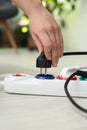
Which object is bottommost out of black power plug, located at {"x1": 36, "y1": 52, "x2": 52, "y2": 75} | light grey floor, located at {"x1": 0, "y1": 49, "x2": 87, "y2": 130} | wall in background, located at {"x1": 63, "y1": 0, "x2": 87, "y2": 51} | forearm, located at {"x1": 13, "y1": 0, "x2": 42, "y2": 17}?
wall in background, located at {"x1": 63, "y1": 0, "x2": 87, "y2": 51}

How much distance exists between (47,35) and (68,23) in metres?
2.71

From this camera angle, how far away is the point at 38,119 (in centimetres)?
48

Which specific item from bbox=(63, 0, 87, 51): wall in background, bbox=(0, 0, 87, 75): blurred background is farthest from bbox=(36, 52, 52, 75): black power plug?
bbox=(63, 0, 87, 51): wall in background

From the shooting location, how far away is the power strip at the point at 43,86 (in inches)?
23.6

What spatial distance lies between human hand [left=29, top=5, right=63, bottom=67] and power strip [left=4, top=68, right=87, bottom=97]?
0.05 m

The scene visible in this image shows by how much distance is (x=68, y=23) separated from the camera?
329 cm

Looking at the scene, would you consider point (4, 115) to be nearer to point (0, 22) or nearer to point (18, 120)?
point (18, 120)

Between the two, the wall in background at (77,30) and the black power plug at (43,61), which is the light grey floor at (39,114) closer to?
Result: the black power plug at (43,61)

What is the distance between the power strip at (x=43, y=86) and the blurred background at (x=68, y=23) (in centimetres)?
236

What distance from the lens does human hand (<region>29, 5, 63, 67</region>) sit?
613 millimetres

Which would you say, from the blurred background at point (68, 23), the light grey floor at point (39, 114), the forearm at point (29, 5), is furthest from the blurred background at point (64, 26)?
the light grey floor at point (39, 114)

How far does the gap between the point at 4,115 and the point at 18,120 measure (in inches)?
1.4

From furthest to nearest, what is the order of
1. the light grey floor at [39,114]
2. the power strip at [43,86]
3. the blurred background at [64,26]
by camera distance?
the blurred background at [64,26] → the power strip at [43,86] → the light grey floor at [39,114]

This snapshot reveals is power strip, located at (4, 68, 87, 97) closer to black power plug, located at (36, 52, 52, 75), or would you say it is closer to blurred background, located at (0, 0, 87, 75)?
black power plug, located at (36, 52, 52, 75)
